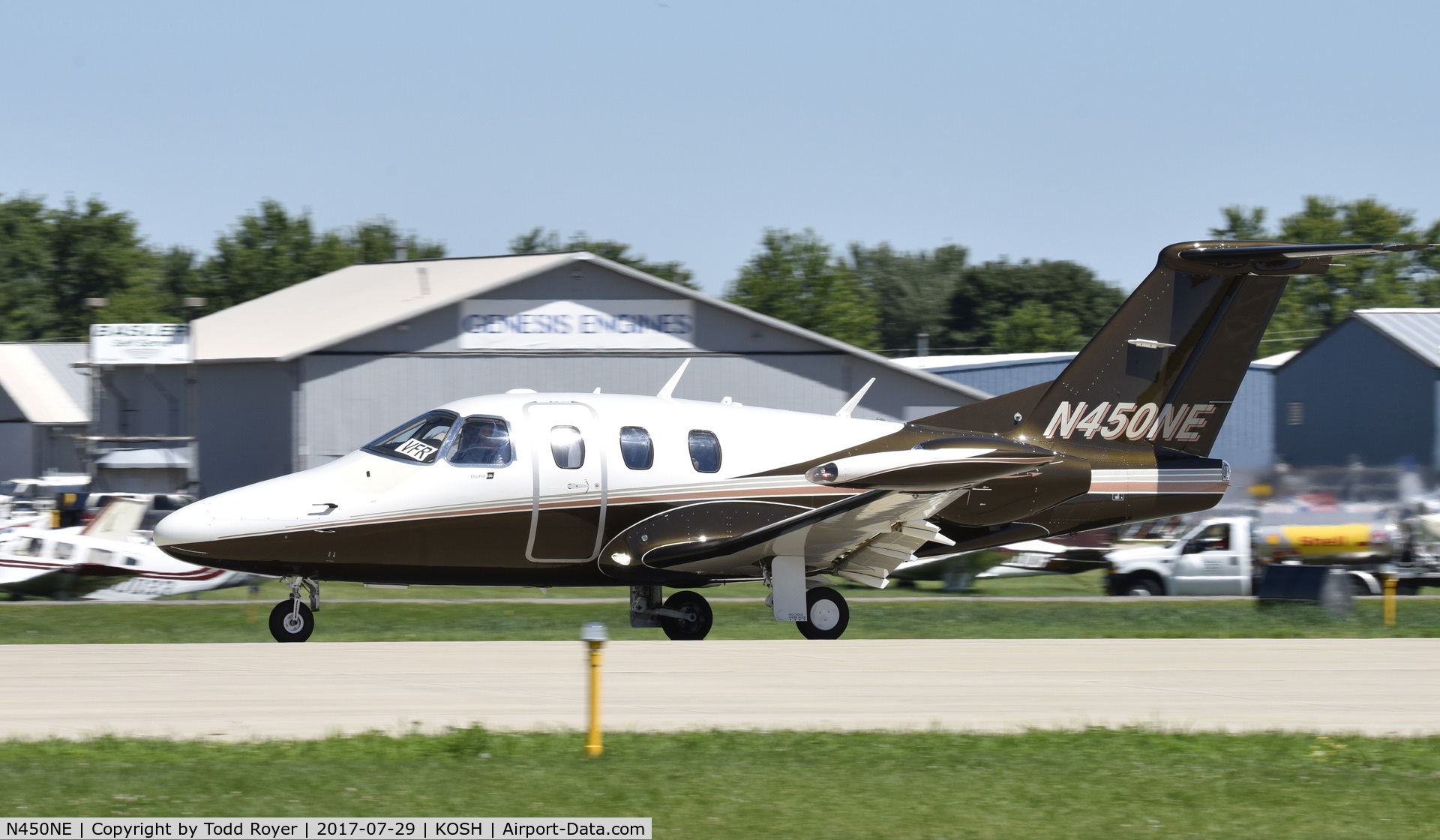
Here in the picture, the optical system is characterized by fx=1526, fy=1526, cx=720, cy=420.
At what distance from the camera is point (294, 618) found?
638 inches

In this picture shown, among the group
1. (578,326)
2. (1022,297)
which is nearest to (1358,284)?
(1022,297)

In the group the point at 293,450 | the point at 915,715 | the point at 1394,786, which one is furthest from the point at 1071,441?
the point at 293,450

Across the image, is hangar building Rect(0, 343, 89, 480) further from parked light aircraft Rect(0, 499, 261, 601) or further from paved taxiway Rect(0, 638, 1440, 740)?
paved taxiway Rect(0, 638, 1440, 740)

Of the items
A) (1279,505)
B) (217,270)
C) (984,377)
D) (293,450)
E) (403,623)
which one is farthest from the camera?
(217,270)

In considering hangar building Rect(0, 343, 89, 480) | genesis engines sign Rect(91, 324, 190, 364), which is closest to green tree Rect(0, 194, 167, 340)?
hangar building Rect(0, 343, 89, 480)

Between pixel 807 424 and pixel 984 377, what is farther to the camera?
pixel 984 377

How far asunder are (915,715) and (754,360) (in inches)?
1093

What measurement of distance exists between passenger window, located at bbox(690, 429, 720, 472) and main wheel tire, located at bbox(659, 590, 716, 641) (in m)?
1.82

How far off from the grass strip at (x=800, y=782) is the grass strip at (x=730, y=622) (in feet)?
28.5

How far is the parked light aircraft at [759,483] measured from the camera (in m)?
16.2

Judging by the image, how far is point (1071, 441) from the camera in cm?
1858

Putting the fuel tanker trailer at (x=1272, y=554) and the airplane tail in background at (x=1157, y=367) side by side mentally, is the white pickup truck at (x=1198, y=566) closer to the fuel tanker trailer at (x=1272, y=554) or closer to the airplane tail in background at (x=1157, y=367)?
the fuel tanker trailer at (x=1272, y=554)

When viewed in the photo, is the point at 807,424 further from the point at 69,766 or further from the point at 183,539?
the point at 69,766
